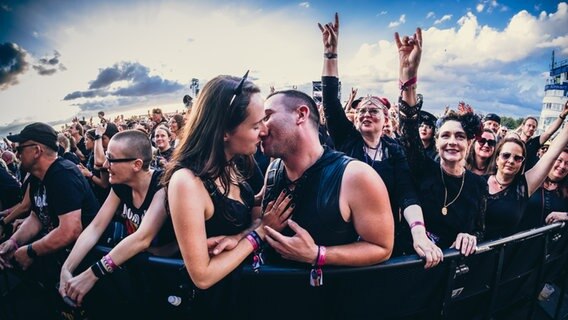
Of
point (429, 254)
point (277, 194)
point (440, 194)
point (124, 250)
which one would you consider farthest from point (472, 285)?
point (124, 250)

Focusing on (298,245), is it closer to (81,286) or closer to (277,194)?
(277,194)

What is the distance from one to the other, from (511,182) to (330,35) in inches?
91.5

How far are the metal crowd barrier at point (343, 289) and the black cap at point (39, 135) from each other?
5.14 ft

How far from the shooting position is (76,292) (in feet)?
6.23

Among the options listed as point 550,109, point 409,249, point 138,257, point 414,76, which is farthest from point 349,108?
point 550,109

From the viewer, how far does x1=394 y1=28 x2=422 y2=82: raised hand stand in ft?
8.06

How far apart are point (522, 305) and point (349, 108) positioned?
367 centimetres

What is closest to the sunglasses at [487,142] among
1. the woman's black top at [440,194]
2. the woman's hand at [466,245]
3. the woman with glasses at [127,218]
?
the woman's black top at [440,194]

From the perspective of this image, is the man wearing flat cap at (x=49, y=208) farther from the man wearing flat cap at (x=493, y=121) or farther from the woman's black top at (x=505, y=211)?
the man wearing flat cap at (x=493, y=121)

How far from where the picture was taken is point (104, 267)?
1888 mm

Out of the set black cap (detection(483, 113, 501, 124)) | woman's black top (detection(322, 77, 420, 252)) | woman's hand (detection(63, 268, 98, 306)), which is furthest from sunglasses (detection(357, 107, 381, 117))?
black cap (detection(483, 113, 501, 124))

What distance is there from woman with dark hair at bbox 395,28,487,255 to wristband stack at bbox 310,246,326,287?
4.18 feet

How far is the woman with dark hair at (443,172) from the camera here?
94.1 inches

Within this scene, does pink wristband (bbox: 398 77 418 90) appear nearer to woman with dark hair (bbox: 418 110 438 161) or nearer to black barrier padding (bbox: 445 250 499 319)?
black barrier padding (bbox: 445 250 499 319)
